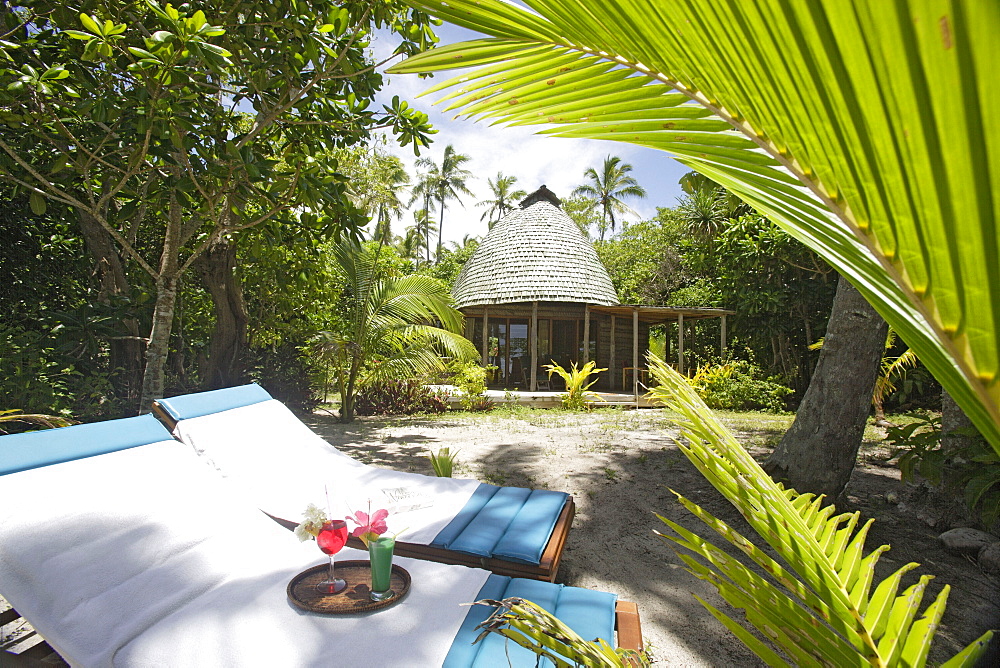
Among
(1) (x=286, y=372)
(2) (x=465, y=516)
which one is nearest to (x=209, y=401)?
(2) (x=465, y=516)

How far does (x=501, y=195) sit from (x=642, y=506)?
118 ft

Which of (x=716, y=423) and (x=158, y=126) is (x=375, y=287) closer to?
(x=158, y=126)

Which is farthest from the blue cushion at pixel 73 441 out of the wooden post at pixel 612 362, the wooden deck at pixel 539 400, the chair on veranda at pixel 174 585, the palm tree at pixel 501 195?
the palm tree at pixel 501 195

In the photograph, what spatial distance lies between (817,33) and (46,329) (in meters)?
9.22

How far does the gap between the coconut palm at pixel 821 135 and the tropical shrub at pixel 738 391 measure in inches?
477

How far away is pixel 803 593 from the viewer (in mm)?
707

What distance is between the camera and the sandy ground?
300 cm

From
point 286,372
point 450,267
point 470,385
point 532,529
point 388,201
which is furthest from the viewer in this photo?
point 450,267

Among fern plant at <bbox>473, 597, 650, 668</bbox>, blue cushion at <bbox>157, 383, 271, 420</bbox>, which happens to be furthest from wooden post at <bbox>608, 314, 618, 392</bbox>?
fern plant at <bbox>473, 597, 650, 668</bbox>

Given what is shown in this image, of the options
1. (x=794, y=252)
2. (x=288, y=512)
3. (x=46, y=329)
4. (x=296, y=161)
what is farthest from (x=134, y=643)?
(x=794, y=252)

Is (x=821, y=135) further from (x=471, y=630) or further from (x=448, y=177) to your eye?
(x=448, y=177)

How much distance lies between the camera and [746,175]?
0.66 meters

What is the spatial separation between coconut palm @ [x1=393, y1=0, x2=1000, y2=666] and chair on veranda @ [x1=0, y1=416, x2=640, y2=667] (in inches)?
58.5

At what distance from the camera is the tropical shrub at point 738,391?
40.5ft
